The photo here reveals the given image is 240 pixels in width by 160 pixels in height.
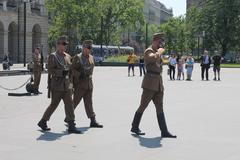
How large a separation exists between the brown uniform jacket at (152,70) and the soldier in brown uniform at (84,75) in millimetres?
1547

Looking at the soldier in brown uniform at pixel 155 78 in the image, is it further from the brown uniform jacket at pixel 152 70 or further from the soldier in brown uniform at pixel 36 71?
the soldier in brown uniform at pixel 36 71

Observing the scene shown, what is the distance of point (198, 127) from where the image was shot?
11711mm

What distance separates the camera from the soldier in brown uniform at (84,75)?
37.3ft

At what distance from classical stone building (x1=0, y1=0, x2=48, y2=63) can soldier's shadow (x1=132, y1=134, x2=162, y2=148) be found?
58.2 meters

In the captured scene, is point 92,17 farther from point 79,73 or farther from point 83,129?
point 83,129

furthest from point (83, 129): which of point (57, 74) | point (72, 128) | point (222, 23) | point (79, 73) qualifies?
point (222, 23)

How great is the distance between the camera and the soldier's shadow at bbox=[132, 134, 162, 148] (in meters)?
9.55

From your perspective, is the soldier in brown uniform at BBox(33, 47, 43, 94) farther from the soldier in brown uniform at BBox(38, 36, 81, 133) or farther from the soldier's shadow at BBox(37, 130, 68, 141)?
the soldier's shadow at BBox(37, 130, 68, 141)

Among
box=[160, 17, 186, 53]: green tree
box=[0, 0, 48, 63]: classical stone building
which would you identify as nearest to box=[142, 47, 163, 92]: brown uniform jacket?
box=[0, 0, 48, 63]: classical stone building

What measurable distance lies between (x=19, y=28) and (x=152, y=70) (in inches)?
2532

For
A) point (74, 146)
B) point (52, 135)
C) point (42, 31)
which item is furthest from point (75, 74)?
point (42, 31)

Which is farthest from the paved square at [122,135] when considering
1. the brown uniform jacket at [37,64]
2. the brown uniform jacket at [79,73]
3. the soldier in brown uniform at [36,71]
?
the brown uniform jacket at [37,64]

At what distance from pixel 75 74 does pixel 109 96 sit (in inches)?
319

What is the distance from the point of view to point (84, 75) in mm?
11438
